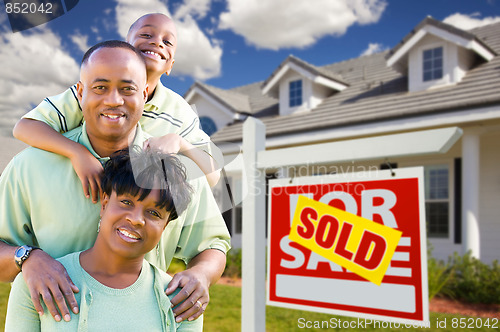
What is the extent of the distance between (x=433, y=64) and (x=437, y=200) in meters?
2.43

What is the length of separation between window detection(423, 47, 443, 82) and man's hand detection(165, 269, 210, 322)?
809 centimetres

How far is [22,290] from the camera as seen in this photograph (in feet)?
2.53

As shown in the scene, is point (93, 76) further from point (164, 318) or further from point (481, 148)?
point (481, 148)

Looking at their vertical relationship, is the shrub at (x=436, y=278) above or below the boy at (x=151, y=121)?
below

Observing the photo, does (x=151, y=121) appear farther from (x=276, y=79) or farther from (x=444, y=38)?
(x=276, y=79)

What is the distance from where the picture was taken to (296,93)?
1003cm

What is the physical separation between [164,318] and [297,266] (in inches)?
119

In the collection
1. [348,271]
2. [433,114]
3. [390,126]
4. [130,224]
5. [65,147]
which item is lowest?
[348,271]

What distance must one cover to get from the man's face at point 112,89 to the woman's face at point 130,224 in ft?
0.41

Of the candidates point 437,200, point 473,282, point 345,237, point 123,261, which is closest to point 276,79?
point 437,200

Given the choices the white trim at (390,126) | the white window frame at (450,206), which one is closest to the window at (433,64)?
the white trim at (390,126)

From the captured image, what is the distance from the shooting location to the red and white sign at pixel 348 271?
316 cm

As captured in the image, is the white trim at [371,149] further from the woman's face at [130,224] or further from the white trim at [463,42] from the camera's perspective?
the white trim at [463,42]

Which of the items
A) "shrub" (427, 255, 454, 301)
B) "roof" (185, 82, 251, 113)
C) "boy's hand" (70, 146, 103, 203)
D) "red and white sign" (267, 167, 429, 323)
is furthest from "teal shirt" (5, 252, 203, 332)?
"roof" (185, 82, 251, 113)
